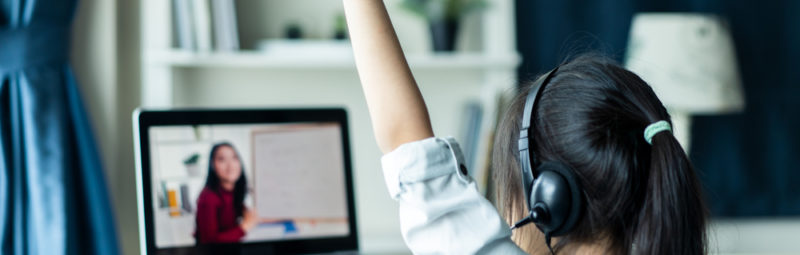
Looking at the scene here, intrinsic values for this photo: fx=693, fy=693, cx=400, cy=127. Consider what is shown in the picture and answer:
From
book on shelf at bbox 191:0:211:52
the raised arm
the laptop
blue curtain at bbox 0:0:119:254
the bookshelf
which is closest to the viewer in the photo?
the raised arm

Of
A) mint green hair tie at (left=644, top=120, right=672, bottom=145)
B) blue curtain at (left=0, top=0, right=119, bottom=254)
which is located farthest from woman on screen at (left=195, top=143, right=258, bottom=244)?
mint green hair tie at (left=644, top=120, right=672, bottom=145)

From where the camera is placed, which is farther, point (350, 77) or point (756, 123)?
point (756, 123)

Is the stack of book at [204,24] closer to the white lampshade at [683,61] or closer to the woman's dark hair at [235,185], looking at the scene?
the woman's dark hair at [235,185]

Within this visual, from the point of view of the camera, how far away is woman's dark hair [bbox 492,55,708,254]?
2.02ft

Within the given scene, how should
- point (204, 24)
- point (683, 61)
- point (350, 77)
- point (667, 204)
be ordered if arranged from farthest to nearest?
1. point (350, 77)
2. point (683, 61)
3. point (204, 24)
4. point (667, 204)

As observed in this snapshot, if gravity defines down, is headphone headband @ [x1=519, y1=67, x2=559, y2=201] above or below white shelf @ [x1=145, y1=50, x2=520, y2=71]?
below

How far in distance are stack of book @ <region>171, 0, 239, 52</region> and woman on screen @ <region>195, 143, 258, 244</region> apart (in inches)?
21.1

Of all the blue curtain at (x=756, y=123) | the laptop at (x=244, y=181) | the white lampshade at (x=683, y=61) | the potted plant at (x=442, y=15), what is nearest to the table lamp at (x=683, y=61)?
the white lampshade at (x=683, y=61)

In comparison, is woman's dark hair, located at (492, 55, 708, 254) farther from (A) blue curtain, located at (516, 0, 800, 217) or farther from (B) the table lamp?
(A) blue curtain, located at (516, 0, 800, 217)

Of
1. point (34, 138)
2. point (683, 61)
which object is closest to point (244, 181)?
point (34, 138)

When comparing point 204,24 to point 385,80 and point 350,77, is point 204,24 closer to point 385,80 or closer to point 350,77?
point 350,77

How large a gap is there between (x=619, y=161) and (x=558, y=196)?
0.07m

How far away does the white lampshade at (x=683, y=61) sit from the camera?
1659 millimetres

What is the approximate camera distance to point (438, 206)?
24.3 inches
